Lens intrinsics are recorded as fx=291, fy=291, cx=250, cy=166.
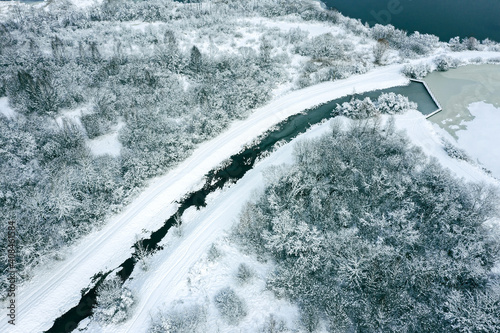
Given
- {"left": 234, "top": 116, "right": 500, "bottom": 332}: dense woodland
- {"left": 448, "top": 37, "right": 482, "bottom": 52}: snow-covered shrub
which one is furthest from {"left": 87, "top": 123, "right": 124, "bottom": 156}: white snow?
{"left": 448, "top": 37, "right": 482, "bottom": 52}: snow-covered shrub

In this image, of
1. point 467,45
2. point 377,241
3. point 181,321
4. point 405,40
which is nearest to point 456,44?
point 467,45

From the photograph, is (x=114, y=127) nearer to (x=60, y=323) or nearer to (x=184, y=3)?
(x=60, y=323)

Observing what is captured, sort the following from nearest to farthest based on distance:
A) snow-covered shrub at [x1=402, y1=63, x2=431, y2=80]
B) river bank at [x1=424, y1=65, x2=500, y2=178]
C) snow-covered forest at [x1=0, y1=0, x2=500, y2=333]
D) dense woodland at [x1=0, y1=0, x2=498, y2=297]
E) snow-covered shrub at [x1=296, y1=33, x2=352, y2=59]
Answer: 1. snow-covered forest at [x1=0, y1=0, x2=500, y2=333]
2. dense woodland at [x1=0, y1=0, x2=498, y2=297]
3. river bank at [x1=424, y1=65, x2=500, y2=178]
4. snow-covered shrub at [x1=402, y1=63, x2=431, y2=80]
5. snow-covered shrub at [x1=296, y1=33, x2=352, y2=59]

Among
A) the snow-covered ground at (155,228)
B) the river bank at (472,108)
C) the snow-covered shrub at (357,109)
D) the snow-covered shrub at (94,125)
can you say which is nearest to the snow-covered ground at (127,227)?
the snow-covered ground at (155,228)

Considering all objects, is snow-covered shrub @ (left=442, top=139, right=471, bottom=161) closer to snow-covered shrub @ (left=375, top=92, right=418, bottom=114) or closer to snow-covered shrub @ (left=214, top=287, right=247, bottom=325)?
snow-covered shrub @ (left=375, top=92, right=418, bottom=114)

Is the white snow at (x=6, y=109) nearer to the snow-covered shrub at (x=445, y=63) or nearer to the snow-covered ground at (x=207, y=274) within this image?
the snow-covered ground at (x=207, y=274)

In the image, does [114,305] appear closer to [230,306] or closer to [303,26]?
[230,306]

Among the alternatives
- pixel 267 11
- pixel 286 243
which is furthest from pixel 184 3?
pixel 286 243
